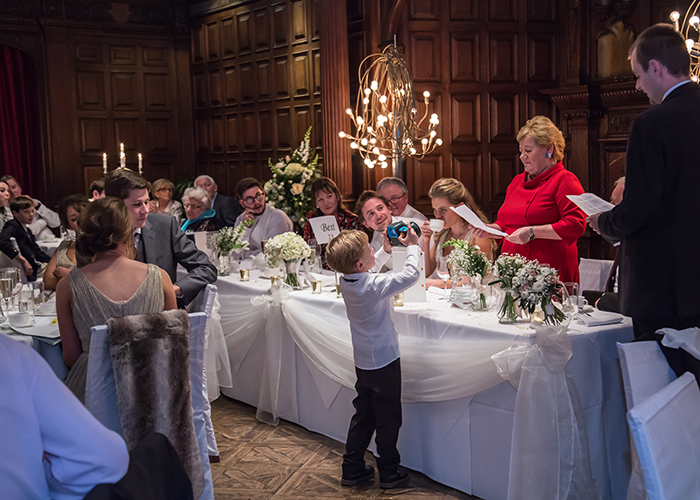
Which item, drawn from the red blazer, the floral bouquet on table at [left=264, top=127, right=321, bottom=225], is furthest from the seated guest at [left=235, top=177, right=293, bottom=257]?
the red blazer

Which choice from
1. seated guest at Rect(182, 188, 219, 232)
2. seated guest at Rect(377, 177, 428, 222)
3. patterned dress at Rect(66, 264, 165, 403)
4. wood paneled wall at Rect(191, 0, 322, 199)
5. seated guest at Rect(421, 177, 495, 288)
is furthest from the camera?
wood paneled wall at Rect(191, 0, 322, 199)

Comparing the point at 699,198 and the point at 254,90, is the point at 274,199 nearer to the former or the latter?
the point at 254,90

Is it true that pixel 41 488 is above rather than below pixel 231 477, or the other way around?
above

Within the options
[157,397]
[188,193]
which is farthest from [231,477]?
[188,193]

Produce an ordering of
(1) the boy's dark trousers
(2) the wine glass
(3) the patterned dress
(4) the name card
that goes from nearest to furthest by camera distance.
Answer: (3) the patterned dress
(1) the boy's dark trousers
(2) the wine glass
(4) the name card

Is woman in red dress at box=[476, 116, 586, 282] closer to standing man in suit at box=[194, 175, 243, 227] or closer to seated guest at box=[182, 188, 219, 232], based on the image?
seated guest at box=[182, 188, 219, 232]

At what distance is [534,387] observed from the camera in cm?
278

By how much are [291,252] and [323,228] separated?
48 centimetres

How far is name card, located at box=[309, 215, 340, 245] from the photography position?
468cm

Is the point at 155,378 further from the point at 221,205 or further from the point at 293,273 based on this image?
the point at 221,205

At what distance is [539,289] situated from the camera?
9.46 feet

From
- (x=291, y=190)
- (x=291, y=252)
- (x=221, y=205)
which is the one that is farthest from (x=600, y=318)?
(x=221, y=205)

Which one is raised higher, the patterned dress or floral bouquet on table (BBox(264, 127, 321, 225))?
floral bouquet on table (BBox(264, 127, 321, 225))

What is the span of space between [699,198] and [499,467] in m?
1.43
